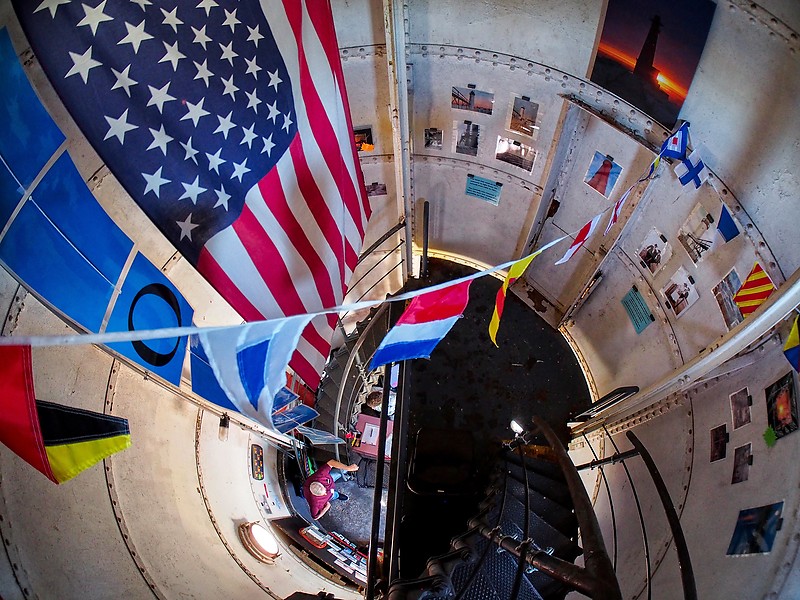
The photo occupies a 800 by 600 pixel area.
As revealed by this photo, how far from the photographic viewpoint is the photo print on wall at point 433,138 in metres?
6.55

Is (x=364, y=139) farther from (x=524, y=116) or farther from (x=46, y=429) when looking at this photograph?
(x=46, y=429)

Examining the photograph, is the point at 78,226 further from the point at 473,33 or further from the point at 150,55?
the point at 473,33

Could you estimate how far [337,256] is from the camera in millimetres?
4395

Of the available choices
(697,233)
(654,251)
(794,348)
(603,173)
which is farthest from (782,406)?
(603,173)

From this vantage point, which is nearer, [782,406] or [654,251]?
[782,406]

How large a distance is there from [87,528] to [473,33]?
19.6 feet

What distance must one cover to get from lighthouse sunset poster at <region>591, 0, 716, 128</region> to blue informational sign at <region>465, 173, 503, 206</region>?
2384 millimetres

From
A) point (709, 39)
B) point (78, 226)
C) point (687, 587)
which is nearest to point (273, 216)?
point (78, 226)

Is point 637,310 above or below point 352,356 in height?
above

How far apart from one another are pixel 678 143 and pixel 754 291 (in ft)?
5.00

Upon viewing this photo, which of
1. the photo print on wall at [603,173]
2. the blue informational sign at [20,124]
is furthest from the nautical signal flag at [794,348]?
the blue informational sign at [20,124]

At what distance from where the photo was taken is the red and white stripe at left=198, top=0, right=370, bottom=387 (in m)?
3.38

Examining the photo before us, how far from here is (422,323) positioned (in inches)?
157

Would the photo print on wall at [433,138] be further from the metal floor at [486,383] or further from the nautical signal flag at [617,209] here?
the nautical signal flag at [617,209]
